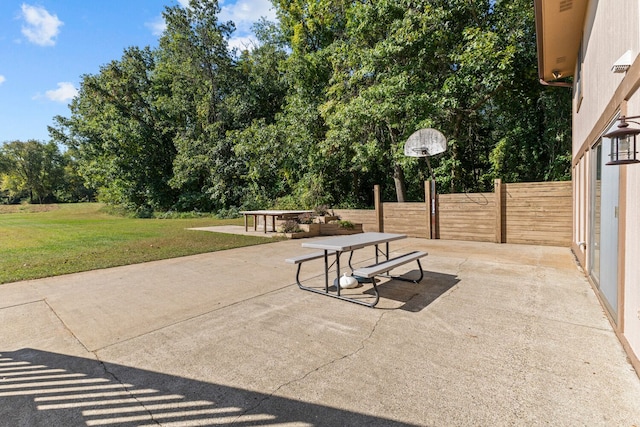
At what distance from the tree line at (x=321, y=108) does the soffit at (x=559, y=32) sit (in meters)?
1.70

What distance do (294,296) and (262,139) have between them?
41.2 feet

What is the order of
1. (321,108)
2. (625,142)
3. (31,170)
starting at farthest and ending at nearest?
(31,170), (321,108), (625,142)

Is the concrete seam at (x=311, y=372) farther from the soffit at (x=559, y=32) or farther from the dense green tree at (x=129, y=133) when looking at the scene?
the dense green tree at (x=129, y=133)

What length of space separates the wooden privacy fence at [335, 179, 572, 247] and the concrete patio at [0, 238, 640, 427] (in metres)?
3.56

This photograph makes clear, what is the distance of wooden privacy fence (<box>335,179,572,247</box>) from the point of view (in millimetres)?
7820

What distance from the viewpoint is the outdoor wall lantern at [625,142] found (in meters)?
2.24

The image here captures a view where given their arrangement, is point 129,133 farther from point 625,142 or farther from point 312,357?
point 625,142

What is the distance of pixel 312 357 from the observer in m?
2.66

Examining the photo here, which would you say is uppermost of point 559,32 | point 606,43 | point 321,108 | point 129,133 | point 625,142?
point 129,133

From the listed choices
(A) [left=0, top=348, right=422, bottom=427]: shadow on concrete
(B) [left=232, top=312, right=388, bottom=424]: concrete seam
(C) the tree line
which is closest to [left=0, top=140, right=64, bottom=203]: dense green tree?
(C) the tree line

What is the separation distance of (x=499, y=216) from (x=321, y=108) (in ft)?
26.4

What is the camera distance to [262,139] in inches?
614

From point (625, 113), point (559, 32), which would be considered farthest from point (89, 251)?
point (559, 32)

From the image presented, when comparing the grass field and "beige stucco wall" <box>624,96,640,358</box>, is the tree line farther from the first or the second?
"beige stucco wall" <box>624,96,640,358</box>
